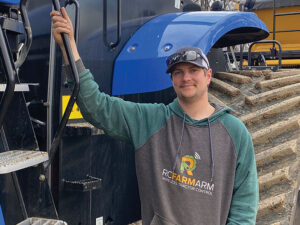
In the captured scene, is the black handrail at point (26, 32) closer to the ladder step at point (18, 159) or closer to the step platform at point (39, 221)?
the ladder step at point (18, 159)

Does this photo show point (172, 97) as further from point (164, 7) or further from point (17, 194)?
point (17, 194)

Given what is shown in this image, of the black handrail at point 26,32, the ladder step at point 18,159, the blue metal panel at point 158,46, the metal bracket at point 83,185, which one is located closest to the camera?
the ladder step at point 18,159

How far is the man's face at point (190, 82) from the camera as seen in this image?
1.95m

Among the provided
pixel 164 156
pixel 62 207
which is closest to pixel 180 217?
pixel 164 156

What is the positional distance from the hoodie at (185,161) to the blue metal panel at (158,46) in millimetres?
400

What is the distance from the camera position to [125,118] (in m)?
2.05

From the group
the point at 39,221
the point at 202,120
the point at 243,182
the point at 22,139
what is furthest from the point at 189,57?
the point at 39,221

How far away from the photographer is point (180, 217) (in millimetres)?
1931

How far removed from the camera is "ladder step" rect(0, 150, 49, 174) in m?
1.50

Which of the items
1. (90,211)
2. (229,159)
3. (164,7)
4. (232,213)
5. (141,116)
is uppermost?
(164,7)

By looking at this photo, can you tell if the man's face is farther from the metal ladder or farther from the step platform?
the step platform

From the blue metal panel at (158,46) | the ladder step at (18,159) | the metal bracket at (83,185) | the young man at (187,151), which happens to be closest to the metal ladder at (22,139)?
the ladder step at (18,159)

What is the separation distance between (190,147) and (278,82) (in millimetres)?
1232

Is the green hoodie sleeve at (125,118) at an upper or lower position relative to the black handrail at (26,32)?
lower
